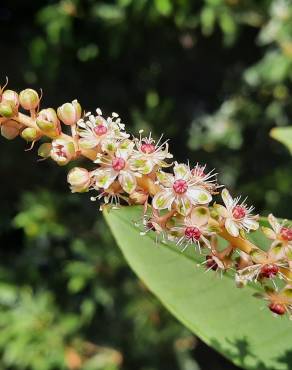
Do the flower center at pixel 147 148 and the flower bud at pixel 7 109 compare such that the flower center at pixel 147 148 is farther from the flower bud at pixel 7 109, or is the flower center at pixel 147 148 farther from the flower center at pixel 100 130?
the flower bud at pixel 7 109

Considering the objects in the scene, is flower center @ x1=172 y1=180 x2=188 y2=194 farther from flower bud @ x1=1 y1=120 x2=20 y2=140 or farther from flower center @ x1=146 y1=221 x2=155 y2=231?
flower bud @ x1=1 y1=120 x2=20 y2=140

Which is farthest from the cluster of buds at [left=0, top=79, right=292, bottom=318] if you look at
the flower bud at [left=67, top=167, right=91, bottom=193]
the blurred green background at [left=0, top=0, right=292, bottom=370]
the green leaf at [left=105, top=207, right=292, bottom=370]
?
the blurred green background at [left=0, top=0, right=292, bottom=370]

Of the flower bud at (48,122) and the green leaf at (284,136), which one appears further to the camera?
the green leaf at (284,136)

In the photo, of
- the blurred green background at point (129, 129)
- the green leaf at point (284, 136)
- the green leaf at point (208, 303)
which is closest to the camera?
the green leaf at point (208, 303)

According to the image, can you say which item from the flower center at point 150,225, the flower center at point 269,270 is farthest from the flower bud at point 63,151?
the flower center at point 269,270

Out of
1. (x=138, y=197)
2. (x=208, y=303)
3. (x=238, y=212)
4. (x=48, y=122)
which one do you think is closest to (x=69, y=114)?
(x=48, y=122)

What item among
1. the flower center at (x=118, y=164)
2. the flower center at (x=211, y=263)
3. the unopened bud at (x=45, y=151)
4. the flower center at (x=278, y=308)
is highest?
the flower center at (x=118, y=164)

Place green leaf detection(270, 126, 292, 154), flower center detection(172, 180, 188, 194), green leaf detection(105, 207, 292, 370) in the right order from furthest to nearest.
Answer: green leaf detection(270, 126, 292, 154)
green leaf detection(105, 207, 292, 370)
flower center detection(172, 180, 188, 194)
